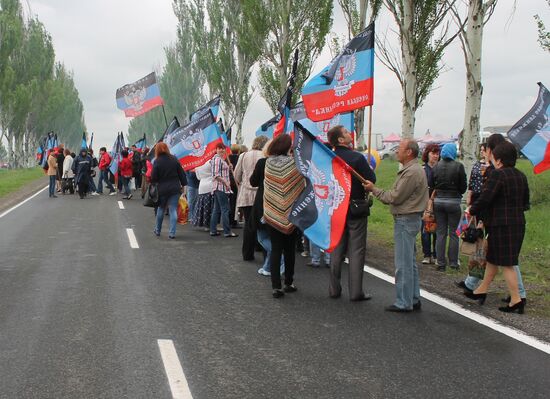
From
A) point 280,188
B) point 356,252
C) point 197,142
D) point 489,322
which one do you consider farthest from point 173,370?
Result: point 197,142

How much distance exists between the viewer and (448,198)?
7980mm

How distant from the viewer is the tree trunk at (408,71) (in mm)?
12867

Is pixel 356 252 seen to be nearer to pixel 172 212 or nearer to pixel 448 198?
pixel 448 198

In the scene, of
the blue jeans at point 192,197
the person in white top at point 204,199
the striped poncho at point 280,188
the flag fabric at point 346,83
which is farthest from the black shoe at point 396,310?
the blue jeans at point 192,197

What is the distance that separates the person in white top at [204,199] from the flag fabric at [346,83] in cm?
369

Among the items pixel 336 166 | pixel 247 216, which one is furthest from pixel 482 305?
pixel 247 216

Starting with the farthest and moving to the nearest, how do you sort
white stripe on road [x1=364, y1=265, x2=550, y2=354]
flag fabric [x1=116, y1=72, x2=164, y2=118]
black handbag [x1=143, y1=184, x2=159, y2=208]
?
flag fabric [x1=116, y1=72, x2=164, y2=118] < black handbag [x1=143, y1=184, x2=159, y2=208] < white stripe on road [x1=364, y1=265, x2=550, y2=354]

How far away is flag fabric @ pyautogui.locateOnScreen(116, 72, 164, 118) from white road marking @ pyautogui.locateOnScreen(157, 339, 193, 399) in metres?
17.0

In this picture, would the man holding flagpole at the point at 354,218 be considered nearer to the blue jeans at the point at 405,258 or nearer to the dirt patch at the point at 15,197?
the blue jeans at the point at 405,258

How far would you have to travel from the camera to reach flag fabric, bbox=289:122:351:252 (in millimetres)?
5961

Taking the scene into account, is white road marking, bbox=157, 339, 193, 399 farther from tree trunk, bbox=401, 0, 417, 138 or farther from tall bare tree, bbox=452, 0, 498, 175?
tree trunk, bbox=401, 0, 417, 138

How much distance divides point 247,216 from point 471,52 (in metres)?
4.86

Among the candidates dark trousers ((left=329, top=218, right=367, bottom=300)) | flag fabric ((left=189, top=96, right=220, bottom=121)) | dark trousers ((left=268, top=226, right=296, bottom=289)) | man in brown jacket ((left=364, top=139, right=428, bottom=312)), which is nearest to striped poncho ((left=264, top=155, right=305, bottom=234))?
dark trousers ((left=268, top=226, right=296, bottom=289))

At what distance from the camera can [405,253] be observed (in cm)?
586
